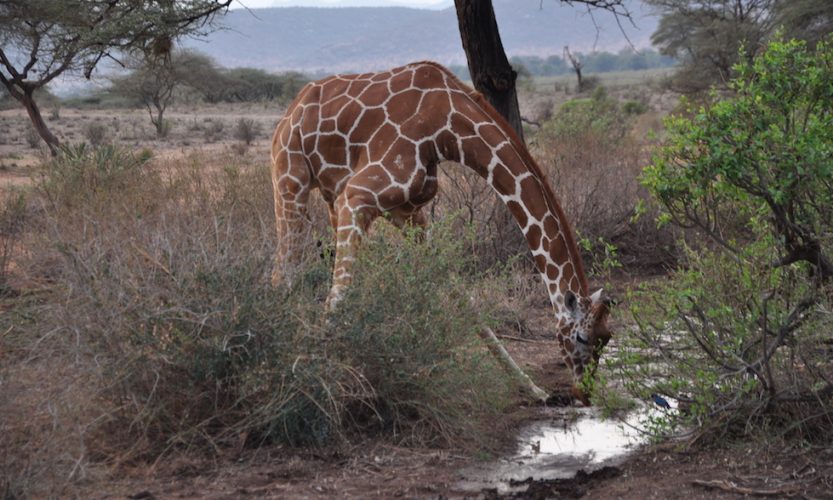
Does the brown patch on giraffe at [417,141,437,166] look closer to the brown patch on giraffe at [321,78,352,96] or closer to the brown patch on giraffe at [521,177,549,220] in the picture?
the brown patch on giraffe at [521,177,549,220]

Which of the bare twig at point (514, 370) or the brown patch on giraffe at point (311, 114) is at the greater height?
the brown patch on giraffe at point (311, 114)

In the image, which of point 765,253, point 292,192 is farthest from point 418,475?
point 292,192

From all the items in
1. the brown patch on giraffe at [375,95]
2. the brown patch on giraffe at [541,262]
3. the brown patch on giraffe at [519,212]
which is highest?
the brown patch on giraffe at [375,95]

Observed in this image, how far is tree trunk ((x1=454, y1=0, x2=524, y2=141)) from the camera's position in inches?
393

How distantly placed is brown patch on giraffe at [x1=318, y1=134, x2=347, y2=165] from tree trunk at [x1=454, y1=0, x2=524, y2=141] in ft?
9.14

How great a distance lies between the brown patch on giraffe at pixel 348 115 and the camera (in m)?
7.52

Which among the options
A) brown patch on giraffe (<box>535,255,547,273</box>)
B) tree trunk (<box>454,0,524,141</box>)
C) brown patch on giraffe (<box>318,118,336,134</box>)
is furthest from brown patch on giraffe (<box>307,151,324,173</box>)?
tree trunk (<box>454,0,524,141</box>)

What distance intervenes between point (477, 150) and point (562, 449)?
206 centimetres

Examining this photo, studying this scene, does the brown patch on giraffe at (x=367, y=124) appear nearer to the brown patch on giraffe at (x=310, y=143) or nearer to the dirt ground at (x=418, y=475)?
the brown patch on giraffe at (x=310, y=143)

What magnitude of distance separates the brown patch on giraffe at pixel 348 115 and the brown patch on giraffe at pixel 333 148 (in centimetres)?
8

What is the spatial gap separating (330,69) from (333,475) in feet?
633

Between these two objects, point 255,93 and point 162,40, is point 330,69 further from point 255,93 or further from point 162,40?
point 162,40

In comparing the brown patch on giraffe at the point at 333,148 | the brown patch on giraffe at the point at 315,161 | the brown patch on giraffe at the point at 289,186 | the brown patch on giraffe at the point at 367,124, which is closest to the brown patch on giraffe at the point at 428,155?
the brown patch on giraffe at the point at 367,124

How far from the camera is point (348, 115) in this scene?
756 cm
